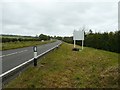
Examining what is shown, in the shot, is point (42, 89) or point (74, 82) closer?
point (42, 89)

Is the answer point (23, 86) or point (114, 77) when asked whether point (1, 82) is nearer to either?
point (23, 86)

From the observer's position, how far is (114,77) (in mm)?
8453

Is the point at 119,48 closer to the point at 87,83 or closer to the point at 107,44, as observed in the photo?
the point at 107,44

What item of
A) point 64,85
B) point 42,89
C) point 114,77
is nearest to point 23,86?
point 42,89

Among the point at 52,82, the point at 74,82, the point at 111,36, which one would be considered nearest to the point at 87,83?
the point at 74,82

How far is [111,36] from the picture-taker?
37.2m

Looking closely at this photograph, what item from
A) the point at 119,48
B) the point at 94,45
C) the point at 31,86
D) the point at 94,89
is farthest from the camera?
the point at 94,45

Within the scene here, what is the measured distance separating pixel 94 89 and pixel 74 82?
1.32 m

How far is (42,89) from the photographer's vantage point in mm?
7473

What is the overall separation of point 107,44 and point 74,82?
31090 mm

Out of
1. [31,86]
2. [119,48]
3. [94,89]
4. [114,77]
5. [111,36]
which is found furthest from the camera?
[111,36]

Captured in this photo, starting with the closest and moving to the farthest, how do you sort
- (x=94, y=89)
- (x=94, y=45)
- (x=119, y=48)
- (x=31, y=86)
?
1. (x=94, y=89)
2. (x=31, y=86)
3. (x=119, y=48)
4. (x=94, y=45)

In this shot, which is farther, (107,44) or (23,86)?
(107,44)

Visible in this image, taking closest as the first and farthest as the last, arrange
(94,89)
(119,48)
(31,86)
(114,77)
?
(94,89), (31,86), (114,77), (119,48)
